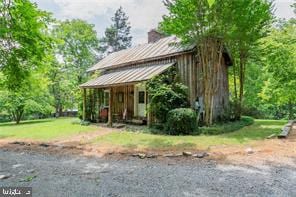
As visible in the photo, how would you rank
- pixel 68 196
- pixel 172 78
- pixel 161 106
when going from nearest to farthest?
pixel 68 196 < pixel 161 106 < pixel 172 78

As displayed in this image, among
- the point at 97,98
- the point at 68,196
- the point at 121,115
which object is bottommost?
the point at 68,196

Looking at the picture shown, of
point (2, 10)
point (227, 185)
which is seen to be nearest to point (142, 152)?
point (227, 185)

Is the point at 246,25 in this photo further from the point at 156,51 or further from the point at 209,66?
the point at 156,51

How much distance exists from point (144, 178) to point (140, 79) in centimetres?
877

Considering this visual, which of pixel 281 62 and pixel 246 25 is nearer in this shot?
pixel 246 25

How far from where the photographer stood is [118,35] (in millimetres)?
54250

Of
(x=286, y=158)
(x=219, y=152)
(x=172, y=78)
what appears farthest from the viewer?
(x=172, y=78)

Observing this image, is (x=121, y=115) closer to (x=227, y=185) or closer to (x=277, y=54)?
(x=277, y=54)

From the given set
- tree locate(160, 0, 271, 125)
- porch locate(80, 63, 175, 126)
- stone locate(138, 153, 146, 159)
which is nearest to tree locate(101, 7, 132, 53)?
porch locate(80, 63, 175, 126)

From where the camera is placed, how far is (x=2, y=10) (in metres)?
A: 10.4

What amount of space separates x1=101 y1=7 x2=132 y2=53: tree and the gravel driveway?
1848 inches

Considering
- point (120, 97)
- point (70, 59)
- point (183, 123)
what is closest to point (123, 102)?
point (120, 97)

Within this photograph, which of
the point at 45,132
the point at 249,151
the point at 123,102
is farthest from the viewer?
the point at 123,102

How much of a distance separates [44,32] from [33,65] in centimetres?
153
